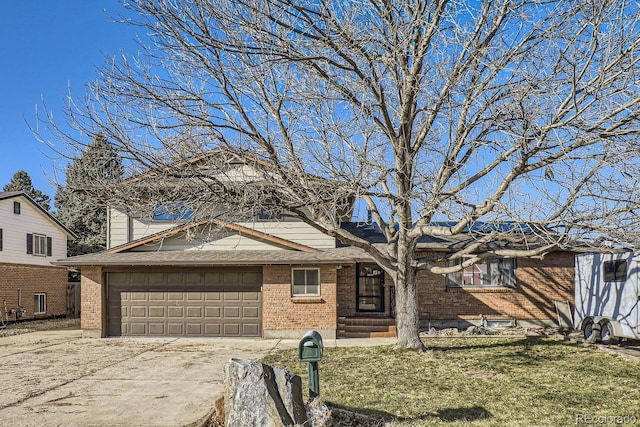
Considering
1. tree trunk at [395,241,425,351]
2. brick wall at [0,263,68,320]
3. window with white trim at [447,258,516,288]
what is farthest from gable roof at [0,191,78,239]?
window with white trim at [447,258,516,288]

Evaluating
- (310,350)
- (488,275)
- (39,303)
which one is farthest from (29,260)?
(310,350)

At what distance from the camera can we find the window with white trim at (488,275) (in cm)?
1652

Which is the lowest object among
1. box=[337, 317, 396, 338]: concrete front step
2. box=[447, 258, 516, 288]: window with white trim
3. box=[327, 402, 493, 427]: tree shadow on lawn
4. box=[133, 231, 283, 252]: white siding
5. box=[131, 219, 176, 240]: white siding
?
box=[337, 317, 396, 338]: concrete front step

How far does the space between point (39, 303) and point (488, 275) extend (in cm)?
1973

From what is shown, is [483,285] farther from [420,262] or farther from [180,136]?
[180,136]

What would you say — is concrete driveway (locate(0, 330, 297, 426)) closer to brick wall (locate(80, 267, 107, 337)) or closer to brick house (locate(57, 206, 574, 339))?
brick wall (locate(80, 267, 107, 337))

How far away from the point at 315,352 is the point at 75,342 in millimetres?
11585

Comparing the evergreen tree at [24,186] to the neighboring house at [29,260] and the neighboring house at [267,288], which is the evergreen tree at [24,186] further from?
the neighboring house at [267,288]

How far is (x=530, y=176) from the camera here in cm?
927

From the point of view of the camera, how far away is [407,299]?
11477 millimetres

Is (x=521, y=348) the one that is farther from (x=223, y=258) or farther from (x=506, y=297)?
(x=223, y=258)

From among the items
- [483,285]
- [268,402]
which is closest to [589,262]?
[483,285]

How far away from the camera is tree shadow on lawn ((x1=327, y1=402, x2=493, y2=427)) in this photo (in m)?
6.40

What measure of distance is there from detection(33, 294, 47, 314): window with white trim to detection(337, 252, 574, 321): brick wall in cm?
1497
